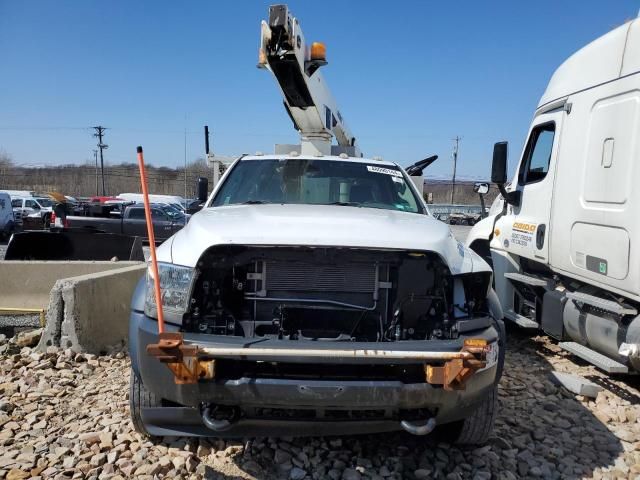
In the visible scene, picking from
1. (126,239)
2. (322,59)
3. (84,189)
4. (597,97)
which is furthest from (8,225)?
(84,189)

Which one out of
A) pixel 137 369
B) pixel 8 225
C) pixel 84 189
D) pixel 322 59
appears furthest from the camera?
pixel 84 189

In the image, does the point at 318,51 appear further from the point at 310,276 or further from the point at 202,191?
the point at 310,276

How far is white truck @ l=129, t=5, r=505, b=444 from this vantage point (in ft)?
7.86

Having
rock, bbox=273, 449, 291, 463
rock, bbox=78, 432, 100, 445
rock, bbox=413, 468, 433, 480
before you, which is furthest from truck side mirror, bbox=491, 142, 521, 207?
rock, bbox=78, 432, 100, 445

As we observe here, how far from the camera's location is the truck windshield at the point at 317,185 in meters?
4.04

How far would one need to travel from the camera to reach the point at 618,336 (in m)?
3.97

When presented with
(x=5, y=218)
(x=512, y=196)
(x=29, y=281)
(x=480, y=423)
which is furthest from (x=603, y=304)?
(x=5, y=218)

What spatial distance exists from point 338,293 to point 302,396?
2.35ft

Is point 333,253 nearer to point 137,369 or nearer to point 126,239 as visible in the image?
point 137,369

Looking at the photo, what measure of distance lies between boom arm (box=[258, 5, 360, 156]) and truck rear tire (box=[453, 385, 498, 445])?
15.3ft

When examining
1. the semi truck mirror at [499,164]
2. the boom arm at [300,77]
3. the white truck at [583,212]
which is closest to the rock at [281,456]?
the white truck at [583,212]

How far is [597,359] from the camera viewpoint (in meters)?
4.12

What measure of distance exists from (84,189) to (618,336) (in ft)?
283

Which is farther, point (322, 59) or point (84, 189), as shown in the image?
point (84, 189)
